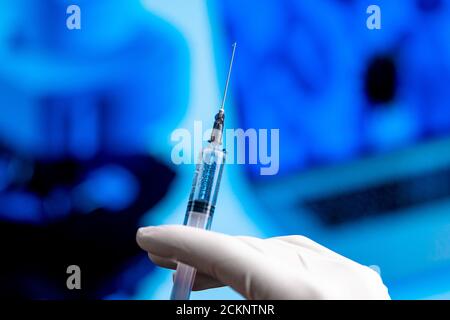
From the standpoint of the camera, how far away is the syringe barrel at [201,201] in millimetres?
733

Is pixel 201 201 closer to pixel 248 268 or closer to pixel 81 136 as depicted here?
pixel 248 268

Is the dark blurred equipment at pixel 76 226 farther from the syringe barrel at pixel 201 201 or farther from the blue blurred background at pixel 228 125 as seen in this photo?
the syringe barrel at pixel 201 201

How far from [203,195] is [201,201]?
2 centimetres

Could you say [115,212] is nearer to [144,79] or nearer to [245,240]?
[144,79]

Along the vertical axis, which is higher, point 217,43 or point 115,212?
point 217,43

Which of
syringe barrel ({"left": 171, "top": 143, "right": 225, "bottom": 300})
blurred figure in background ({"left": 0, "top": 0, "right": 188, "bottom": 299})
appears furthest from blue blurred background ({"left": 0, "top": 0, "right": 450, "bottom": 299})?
syringe barrel ({"left": 171, "top": 143, "right": 225, "bottom": 300})

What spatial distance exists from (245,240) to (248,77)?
63cm

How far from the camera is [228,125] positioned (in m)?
1.35

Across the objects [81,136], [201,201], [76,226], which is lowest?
[76,226]

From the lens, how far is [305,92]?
1356 mm

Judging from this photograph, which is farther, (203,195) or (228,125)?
(228,125)

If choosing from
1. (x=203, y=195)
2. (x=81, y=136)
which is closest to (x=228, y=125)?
(x=81, y=136)
